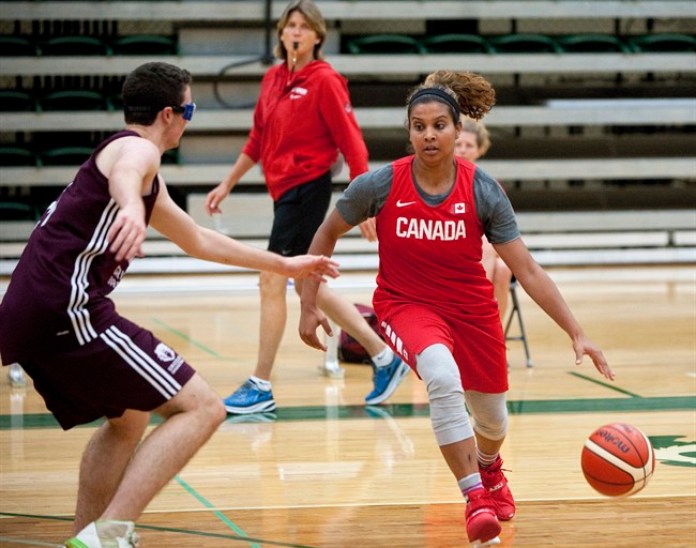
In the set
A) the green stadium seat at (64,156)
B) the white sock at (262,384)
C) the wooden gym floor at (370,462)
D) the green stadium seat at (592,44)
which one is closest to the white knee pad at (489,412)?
the wooden gym floor at (370,462)

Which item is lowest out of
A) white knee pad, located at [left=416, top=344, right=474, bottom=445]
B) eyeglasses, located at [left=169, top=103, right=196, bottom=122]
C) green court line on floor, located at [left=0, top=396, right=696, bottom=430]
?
green court line on floor, located at [left=0, top=396, right=696, bottom=430]

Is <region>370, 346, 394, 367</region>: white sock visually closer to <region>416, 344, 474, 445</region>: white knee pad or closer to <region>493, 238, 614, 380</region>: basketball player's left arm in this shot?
<region>493, 238, 614, 380</region>: basketball player's left arm

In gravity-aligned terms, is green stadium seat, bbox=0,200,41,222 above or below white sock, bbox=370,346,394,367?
below

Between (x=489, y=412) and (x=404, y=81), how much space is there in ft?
35.2

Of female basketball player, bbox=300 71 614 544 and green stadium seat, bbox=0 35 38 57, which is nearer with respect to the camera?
female basketball player, bbox=300 71 614 544

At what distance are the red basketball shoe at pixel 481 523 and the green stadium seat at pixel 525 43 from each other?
Result: 35.8 feet

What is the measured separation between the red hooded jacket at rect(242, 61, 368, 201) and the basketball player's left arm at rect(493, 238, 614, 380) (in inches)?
81.0

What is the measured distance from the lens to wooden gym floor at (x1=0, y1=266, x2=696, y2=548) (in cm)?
364

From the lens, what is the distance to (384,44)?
13797mm

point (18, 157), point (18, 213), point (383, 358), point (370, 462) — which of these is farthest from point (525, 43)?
point (370, 462)

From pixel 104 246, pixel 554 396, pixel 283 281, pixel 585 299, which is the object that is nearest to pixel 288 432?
pixel 283 281

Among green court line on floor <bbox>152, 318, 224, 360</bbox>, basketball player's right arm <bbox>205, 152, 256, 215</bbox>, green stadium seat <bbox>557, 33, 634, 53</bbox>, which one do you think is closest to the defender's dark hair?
basketball player's right arm <bbox>205, 152, 256, 215</bbox>

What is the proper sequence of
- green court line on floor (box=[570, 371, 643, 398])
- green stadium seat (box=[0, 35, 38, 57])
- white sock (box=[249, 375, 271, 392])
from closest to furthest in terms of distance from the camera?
white sock (box=[249, 375, 271, 392]), green court line on floor (box=[570, 371, 643, 398]), green stadium seat (box=[0, 35, 38, 57])

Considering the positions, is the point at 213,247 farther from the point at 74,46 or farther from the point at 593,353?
the point at 74,46
